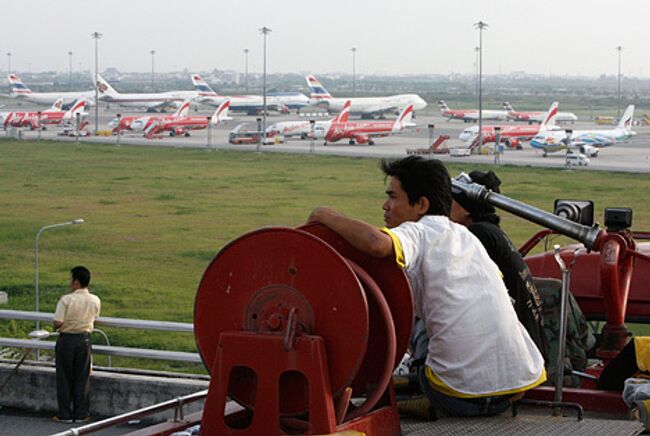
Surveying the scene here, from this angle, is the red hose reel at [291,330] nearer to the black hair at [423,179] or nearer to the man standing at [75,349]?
the black hair at [423,179]

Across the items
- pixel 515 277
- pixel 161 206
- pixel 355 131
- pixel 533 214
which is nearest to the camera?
pixel 533 214

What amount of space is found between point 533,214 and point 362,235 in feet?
4.94

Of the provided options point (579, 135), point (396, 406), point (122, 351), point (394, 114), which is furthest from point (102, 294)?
point (394, 114)

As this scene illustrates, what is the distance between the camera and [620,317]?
277 inches

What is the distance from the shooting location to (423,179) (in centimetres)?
513

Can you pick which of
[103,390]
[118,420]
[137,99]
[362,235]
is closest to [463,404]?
[362,235]

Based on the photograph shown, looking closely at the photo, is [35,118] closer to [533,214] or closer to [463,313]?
[533,214]

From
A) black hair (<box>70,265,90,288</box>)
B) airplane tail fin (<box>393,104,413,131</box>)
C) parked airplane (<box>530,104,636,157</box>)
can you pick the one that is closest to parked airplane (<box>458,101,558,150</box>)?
parked airplane (<box>530,104,636,157</box>)

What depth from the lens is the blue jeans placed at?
→ 5184 mm

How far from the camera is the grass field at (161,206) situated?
82.9 ft

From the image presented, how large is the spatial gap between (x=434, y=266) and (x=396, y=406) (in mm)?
614

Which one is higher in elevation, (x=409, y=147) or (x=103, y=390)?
(x=103, y=390)

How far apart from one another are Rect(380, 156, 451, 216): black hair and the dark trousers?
6702 mm

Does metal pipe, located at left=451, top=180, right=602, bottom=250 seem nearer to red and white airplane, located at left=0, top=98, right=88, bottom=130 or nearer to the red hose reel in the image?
the red hose reel
